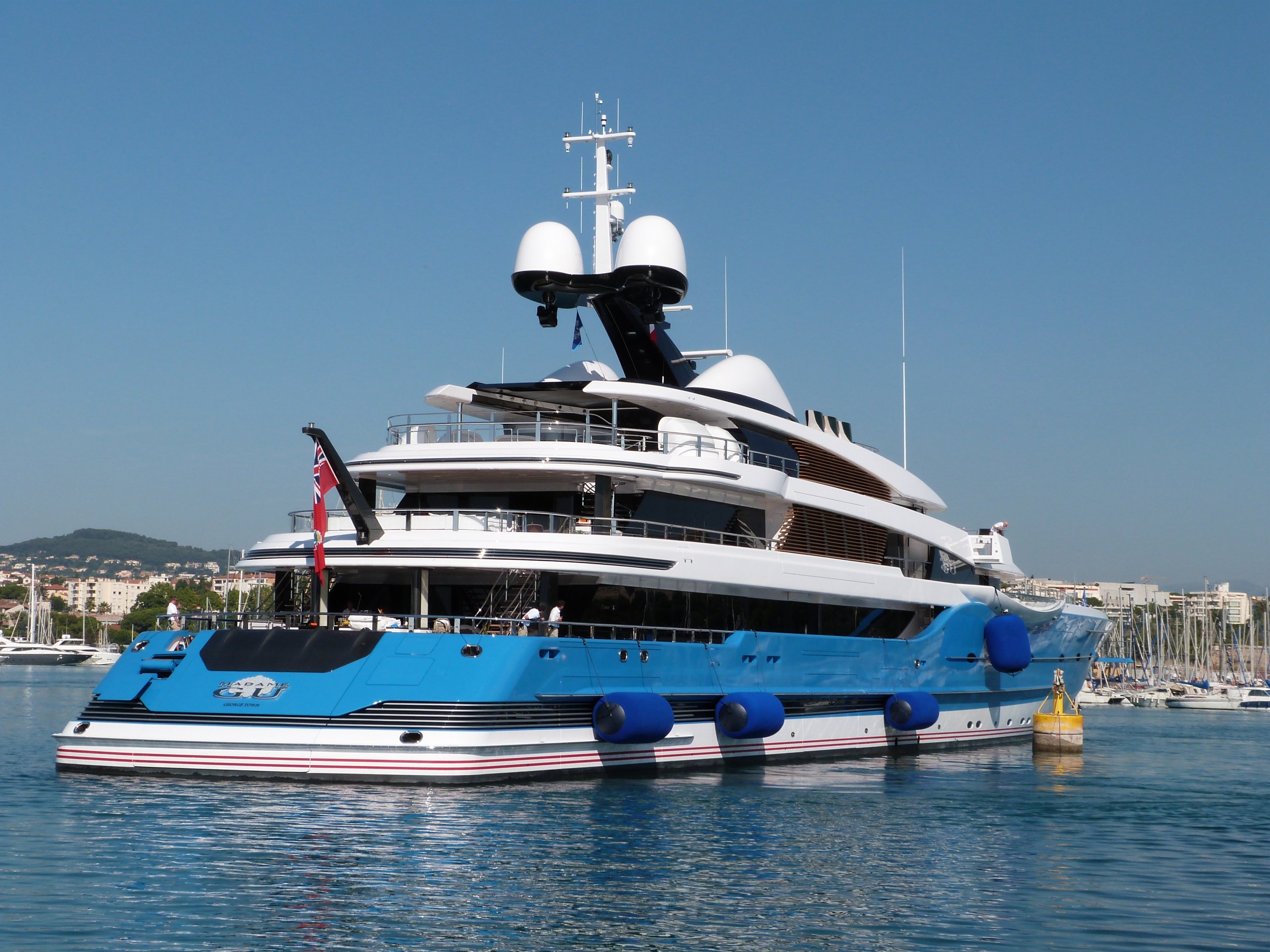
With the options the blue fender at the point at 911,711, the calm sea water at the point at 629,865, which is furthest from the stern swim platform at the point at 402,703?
the blue fender at the point at 911,711

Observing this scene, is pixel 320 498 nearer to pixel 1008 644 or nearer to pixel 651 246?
pixel 651 246

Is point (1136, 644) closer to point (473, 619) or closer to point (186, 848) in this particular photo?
point (473, 619)

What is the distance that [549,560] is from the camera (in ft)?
68.9

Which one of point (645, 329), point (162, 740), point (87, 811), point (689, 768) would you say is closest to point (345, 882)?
→ point (87, 811)

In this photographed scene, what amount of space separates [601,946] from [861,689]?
1659 centimetres

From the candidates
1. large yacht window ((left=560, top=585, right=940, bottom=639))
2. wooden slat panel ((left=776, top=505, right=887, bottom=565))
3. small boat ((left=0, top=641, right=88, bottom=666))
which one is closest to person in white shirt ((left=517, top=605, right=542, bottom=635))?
large yacht window ((left=560, top=585, right=940, bottom=639))

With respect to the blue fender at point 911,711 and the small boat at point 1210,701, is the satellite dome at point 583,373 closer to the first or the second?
the blue fender at point 911,711

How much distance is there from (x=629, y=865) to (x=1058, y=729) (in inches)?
715

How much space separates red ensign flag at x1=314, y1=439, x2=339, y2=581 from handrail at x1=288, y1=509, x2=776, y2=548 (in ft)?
2.33

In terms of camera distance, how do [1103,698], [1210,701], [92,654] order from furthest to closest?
[92,654], [1103,698], [1210,701]

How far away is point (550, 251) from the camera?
27.6 metres

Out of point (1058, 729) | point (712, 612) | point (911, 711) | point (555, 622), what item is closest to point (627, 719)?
point (555, 622)

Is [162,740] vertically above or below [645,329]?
below

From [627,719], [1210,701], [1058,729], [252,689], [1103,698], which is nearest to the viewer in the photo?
[252,689]
